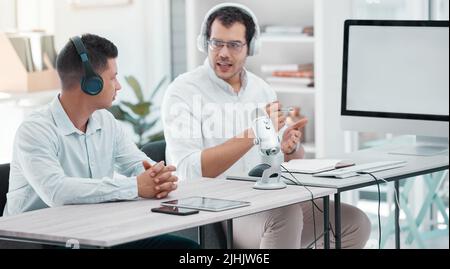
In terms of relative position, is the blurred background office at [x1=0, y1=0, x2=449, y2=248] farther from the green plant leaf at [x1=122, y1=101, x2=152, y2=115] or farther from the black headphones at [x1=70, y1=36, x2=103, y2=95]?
the black headphones at [x1=70, y1=36, x2=103, y2=95]

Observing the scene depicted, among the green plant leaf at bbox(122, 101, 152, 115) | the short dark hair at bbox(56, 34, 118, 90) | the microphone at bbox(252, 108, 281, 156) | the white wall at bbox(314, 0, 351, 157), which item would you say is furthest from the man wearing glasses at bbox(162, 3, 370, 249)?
the green plant leaf at bbox(122, 101, 152, 115)

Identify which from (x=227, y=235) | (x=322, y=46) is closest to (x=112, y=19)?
(x=322, y=46)

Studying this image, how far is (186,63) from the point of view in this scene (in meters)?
5.63

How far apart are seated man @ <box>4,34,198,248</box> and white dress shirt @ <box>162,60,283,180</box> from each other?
0.35 metres

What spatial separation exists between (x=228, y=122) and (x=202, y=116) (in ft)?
0.35

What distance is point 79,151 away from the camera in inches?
115

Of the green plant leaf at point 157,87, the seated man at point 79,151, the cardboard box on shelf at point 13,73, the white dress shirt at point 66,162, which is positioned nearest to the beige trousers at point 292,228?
the seated man at point 79,151

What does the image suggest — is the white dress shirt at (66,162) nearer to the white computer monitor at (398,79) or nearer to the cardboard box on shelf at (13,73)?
the white computer monitor at (398,79)

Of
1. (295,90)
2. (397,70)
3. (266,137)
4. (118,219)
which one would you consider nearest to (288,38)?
(295,90)

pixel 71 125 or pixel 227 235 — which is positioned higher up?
pixel 71 125

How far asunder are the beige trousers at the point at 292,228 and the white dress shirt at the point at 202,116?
0.87 feet

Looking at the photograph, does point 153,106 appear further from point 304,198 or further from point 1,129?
point 304,198

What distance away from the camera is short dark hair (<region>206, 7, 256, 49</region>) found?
353 cm
